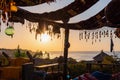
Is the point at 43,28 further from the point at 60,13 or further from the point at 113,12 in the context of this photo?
the point at 113,12

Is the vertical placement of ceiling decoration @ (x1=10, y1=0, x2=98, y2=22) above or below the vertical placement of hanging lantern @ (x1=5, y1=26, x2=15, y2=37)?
above

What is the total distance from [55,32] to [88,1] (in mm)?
2747

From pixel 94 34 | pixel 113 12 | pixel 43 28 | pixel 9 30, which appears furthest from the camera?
pixel 94 34

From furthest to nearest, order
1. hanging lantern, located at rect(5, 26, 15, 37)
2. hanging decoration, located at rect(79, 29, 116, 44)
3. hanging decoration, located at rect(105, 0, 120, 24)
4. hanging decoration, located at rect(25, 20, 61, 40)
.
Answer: hanging decoration, located at rect(79, 29, 116, 44)
hanging decoration, located at rect(25, 20, 61, 40)
hanging lantern, located at rect(5, 26, 15, 37)
hanging decoration, located at rect(105, 0, 120, 24)

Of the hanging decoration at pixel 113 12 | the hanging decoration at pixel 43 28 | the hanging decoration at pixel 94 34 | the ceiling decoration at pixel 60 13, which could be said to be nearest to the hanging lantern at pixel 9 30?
the ceiling decoration at pixel 60 13

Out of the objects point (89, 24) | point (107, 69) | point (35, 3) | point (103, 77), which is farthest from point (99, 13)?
point (107, 69)

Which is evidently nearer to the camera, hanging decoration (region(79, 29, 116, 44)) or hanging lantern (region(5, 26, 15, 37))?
hanging lantern (region(5, 26, 15, 37))

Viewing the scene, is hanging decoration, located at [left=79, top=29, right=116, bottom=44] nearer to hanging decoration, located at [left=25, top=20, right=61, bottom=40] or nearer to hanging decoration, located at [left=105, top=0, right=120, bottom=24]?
hanging decoration, located at [left=25, top=20, right=61, bottom=40]

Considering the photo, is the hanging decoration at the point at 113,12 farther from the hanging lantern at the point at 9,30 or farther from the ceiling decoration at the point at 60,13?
the hanging lantern at the point at 9,30

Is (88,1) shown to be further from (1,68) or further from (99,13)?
(1,68)

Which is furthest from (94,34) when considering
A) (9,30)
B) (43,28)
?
(9,30)

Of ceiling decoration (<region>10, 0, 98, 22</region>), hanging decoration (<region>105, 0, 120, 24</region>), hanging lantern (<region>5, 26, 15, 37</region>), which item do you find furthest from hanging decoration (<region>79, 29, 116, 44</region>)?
hanging decoration (<region>105, 0, 120, 24</region>)

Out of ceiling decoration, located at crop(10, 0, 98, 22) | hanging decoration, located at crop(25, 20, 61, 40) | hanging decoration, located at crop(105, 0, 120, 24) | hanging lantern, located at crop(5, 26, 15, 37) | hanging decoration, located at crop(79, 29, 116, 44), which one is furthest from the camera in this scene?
hanging decoration, located at crop(79, 29, 116, 44)

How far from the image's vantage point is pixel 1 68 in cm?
976
